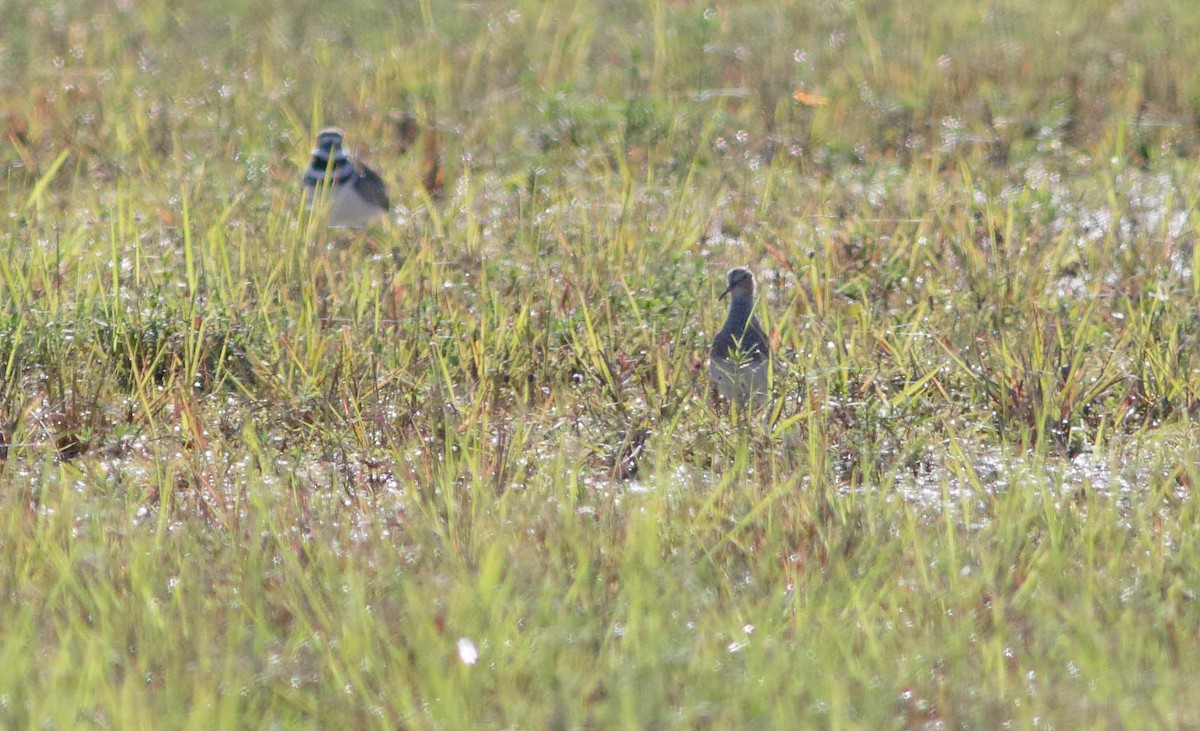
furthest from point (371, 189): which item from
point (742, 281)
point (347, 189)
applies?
point (742, 281)

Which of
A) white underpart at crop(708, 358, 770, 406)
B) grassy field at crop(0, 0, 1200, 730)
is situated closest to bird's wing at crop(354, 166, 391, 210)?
grassy field at crop(0, 0, 1200, 730)

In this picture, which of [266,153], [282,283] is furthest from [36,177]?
[282,283]

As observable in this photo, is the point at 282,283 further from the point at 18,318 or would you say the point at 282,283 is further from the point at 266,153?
the point at 266,153

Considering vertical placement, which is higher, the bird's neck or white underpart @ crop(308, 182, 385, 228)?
the bird's neck

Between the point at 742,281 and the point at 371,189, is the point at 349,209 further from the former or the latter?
the point at 742,281

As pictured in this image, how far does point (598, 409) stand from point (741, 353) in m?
0.42

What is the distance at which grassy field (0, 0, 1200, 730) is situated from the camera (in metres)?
3.13

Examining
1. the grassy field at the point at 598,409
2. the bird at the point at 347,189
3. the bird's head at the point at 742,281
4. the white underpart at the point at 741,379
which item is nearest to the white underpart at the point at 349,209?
the bird at the point at 347,189

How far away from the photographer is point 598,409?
15.8 feet

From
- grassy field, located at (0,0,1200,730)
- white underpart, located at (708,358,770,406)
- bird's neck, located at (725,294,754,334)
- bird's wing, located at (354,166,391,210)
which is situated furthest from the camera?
bird's wing, located at (354,166,391,210)

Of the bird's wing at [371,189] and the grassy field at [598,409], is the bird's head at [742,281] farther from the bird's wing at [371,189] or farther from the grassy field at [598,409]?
the bird's wing at [371,189]

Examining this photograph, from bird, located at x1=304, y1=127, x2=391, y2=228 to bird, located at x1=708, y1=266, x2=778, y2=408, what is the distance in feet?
6.67

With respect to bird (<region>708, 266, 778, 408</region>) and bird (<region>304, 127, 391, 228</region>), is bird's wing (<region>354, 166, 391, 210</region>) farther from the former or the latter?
bird (<region>708, 266, 778, 408</region>)

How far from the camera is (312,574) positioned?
11.5 feet
